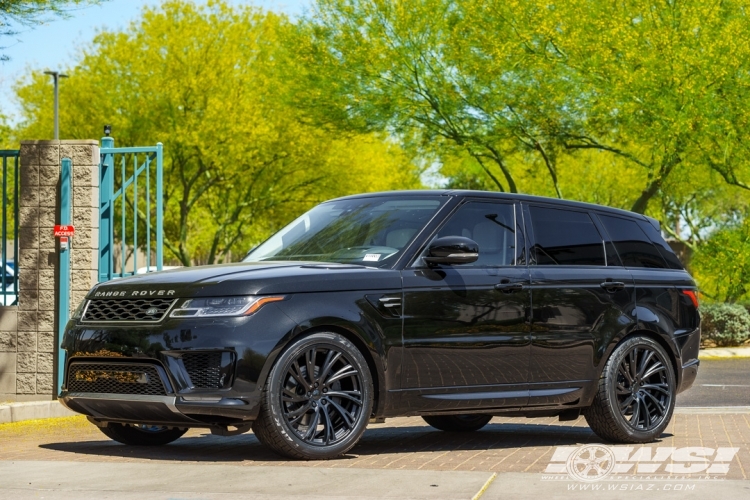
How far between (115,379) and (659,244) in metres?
4.83

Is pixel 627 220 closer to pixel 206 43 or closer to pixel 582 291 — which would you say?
pixel 582 291

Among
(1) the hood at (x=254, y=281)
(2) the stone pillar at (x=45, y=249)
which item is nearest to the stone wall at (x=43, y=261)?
(2) the stone pillar at (x=45, y=249)

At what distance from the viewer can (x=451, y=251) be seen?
837 centimetres

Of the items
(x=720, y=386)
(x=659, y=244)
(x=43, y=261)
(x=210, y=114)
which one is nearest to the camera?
(x=659, y=244)

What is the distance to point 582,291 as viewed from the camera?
9.37m

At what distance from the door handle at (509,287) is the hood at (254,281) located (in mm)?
870

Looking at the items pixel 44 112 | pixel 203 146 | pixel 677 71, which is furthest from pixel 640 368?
pixel 44 112

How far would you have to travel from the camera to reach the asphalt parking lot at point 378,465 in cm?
666

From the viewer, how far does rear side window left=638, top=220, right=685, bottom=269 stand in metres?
10.5

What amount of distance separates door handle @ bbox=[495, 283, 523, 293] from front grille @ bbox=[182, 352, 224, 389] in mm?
2183

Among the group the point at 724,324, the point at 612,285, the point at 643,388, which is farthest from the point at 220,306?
the point at 724,324

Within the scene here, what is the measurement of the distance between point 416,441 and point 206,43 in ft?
110

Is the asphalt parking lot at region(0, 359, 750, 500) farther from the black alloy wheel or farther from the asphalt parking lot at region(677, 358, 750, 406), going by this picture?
the asphalt parking lot at region(677, 358, 750, 406)

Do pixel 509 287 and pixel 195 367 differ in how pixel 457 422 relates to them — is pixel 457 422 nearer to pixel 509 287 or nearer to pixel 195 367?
pixel 509 287
